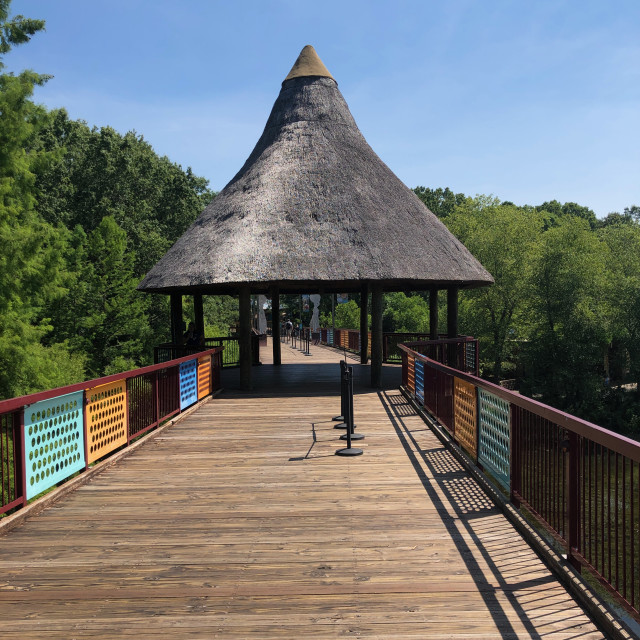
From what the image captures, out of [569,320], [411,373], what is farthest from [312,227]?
[569,320]

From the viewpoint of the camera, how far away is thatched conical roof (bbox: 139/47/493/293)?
15.4m

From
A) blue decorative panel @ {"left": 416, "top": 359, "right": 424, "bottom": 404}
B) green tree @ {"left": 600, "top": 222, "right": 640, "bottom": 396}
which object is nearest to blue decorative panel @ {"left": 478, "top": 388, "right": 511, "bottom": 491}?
blue decorative panel @ {"left": 416, "top": 359, "right": 424, "bottom": 404}

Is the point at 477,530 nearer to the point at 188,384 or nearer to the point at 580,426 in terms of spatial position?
the point at 580,426

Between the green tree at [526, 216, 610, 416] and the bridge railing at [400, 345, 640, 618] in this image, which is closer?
the bridge railing at [400, 345, 640, 618]

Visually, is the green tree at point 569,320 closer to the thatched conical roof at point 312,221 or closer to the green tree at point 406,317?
the green tree at point 406,317

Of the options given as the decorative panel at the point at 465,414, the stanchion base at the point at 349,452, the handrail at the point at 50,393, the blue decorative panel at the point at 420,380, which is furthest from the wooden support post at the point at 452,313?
the handrail at the point at 50,393

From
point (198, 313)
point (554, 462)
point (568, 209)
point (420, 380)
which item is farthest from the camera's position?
point (568, 209)

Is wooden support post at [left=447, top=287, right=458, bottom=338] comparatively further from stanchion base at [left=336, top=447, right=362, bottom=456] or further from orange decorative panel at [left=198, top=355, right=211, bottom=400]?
stanchion base at [left=336, top=447, right=362, bottom=456]

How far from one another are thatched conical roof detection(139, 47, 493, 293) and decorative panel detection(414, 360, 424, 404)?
9.85 feet

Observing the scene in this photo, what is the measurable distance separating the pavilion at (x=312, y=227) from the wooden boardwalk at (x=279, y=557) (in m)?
7.47

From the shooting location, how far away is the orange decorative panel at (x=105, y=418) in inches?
304

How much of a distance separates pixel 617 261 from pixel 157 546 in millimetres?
49787

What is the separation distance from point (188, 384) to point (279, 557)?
8595 millimetres

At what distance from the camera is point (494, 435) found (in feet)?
21.8
